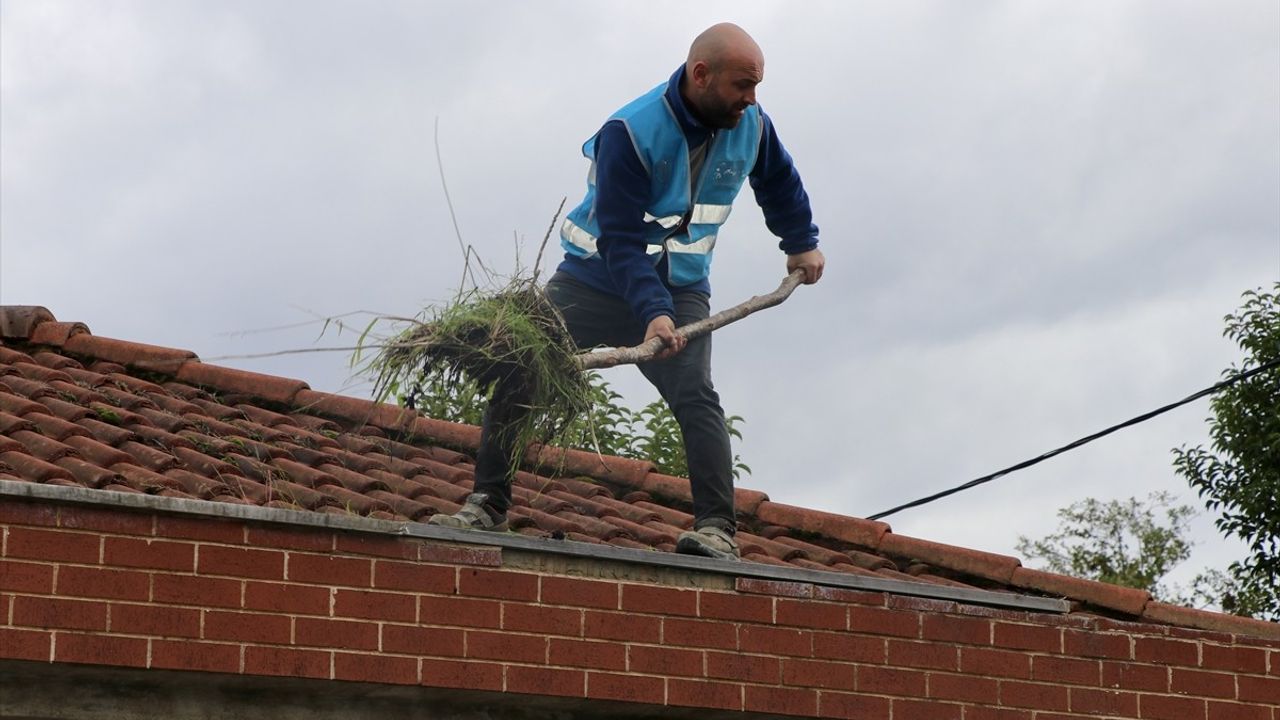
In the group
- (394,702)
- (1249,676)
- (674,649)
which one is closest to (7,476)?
(394,702)

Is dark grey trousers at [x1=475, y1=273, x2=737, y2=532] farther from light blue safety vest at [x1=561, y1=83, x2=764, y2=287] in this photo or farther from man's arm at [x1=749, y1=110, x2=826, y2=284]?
man's arm at [x1=749, y1=110, x2=826, y2=284]

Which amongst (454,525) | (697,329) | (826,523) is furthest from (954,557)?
(454,525)

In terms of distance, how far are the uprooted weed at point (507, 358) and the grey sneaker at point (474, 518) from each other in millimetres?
252

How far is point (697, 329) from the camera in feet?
17.8

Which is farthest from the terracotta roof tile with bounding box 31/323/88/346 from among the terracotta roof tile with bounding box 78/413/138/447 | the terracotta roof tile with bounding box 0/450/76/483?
the terracotta roof tile with bounding box 0/450/76/483

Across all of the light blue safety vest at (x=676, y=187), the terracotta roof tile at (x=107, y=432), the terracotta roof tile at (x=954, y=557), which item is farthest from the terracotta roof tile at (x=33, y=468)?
→ the terracotta roof tile at (x=954, y=557)

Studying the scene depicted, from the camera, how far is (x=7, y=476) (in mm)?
4879

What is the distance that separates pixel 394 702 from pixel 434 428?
256 cm

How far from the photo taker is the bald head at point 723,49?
203 inches

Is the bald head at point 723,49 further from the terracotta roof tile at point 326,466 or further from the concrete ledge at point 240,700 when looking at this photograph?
the concrete ledge at point 240,700

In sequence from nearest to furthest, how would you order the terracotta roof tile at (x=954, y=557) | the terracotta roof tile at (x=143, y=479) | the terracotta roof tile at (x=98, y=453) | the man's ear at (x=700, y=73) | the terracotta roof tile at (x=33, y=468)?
the terracotta roof tile at (x=33, y=468) < the terracotta roof tile at (x=143, y=479) < the man's ear at (x=700, y=73) < the terracotta roof tile at (x=98, y=453) < the terracotta roof tile at (x=954, y=557)

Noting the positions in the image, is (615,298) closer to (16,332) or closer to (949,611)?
(949,611)

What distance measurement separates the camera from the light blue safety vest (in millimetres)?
5266

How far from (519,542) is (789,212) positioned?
66.3 inches
